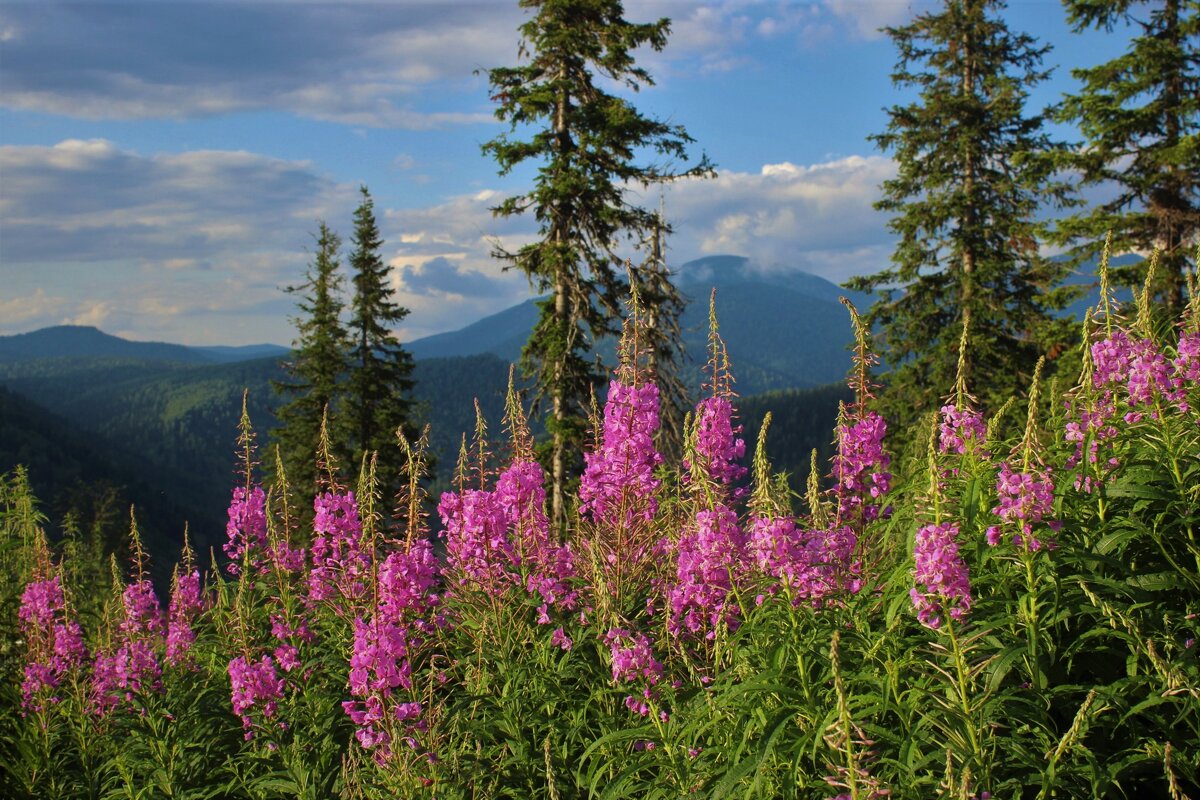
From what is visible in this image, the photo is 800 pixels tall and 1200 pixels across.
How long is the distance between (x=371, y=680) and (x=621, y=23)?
19709 mm

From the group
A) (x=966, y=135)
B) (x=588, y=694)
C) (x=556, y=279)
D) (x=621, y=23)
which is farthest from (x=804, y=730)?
(x=966, y=135)

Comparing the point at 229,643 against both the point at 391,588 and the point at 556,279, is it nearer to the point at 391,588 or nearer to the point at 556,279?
the point at 391,588

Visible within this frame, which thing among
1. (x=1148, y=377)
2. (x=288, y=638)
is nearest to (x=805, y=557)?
(x=1148, y=377)

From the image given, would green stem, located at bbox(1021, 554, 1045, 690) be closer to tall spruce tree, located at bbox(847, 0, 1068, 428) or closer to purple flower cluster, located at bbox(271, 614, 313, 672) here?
purple flower cluster, located at bbox(271, 614, 313, 672)

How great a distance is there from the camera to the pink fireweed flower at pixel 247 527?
6742 mm

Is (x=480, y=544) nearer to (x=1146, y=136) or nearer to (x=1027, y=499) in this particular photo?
(x=1027, y=499)

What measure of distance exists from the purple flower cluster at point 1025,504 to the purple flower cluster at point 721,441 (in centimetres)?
177

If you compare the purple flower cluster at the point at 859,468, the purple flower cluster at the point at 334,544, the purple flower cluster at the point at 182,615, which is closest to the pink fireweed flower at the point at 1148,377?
the purple flower cluster at the point at 859,468

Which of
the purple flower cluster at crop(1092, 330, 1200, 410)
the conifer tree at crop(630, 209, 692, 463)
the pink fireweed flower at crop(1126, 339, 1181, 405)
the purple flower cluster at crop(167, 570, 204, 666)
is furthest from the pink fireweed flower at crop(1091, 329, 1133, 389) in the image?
the conifer tree at crop(630, 209, 692, 463)

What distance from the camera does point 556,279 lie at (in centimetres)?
2011

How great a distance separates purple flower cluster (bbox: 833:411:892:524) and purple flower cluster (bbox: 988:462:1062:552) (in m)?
1.47

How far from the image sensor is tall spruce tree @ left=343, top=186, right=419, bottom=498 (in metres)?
29.2

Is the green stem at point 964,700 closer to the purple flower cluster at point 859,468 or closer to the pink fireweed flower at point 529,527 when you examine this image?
the purple flower cluster at point 859,468

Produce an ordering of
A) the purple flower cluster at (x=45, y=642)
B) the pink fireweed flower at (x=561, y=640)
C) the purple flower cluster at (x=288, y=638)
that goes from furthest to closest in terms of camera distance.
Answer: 1. the purple flower cluster at (x=45, y=642)
2. the purple flower cluster at (x=288, y=638)
3. the pink fireweed flower at (x=561, y=640)
